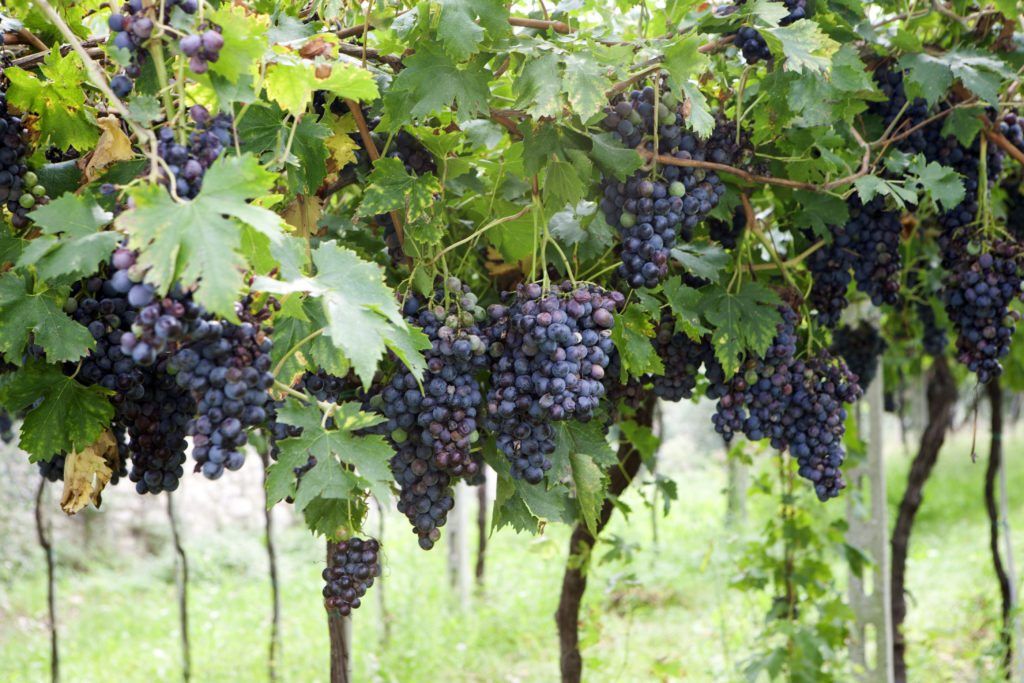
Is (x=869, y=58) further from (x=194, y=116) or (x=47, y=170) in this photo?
(x=47, y=170)

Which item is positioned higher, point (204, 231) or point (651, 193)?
point (651, 193)

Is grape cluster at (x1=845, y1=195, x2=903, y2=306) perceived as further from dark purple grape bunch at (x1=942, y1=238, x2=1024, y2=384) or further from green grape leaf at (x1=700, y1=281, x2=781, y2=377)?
green grape leaf at (x1=700, y1=281, x2=781, y2=377)

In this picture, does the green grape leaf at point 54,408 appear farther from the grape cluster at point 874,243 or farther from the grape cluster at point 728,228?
the grape cluster at point 874,243

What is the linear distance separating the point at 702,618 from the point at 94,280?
6168 mm

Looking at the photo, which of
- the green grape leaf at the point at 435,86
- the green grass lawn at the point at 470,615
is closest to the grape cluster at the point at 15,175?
the green grape leaf at the point at 435,86

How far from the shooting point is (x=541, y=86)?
1.44 metres

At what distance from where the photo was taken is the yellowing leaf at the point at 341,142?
5.51ft

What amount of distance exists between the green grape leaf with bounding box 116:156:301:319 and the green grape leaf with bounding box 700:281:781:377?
3.52ft

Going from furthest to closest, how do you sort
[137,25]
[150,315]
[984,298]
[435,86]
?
[984,298] < [435,86] < [137,25] < [150,315]

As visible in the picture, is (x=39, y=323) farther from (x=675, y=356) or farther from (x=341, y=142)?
(x=675, y=356)

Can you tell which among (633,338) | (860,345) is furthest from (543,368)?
(860,345)

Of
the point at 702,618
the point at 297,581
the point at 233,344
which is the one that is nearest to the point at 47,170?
the point at 233,344

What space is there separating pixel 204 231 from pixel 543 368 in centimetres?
63

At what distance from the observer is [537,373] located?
149 centimetres
